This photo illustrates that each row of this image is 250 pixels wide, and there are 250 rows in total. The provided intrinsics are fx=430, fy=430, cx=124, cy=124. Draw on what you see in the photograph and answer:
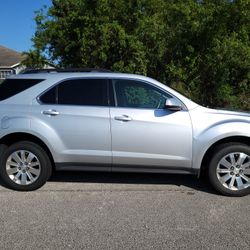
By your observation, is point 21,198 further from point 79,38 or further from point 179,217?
point 79,38

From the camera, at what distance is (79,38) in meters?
11.2

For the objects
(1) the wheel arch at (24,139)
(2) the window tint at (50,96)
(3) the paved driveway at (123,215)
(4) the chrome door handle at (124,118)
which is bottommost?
(3) the paved driveway at (123,215)

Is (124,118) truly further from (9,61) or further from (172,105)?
(9,61)

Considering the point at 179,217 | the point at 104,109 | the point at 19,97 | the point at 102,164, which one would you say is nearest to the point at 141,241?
the point at 179,217

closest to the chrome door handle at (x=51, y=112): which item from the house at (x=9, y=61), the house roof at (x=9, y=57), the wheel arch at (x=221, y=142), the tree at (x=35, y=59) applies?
the wheel arch at (x=221, y=142)

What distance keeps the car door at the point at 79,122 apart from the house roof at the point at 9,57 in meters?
29.5

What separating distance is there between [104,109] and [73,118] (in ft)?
1.47

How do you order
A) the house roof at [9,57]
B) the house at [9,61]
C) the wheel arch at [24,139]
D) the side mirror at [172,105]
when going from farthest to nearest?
the house roof at [9,57] < the house at [9,61] < the wheel arch at [24,139] < the side mirror at [172,105]

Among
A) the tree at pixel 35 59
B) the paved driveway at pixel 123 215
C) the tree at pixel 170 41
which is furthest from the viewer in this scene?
the tree at pixel 35 59

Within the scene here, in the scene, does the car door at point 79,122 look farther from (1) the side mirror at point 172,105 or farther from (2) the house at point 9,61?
(2) the house at point 9,61

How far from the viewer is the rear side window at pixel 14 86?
6164 millimetres

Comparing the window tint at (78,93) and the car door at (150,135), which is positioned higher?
the window tint at (78,93)

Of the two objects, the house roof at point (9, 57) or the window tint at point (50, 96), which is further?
the house roof at point (9, 57)

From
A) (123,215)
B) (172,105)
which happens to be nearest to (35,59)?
(172,105)
